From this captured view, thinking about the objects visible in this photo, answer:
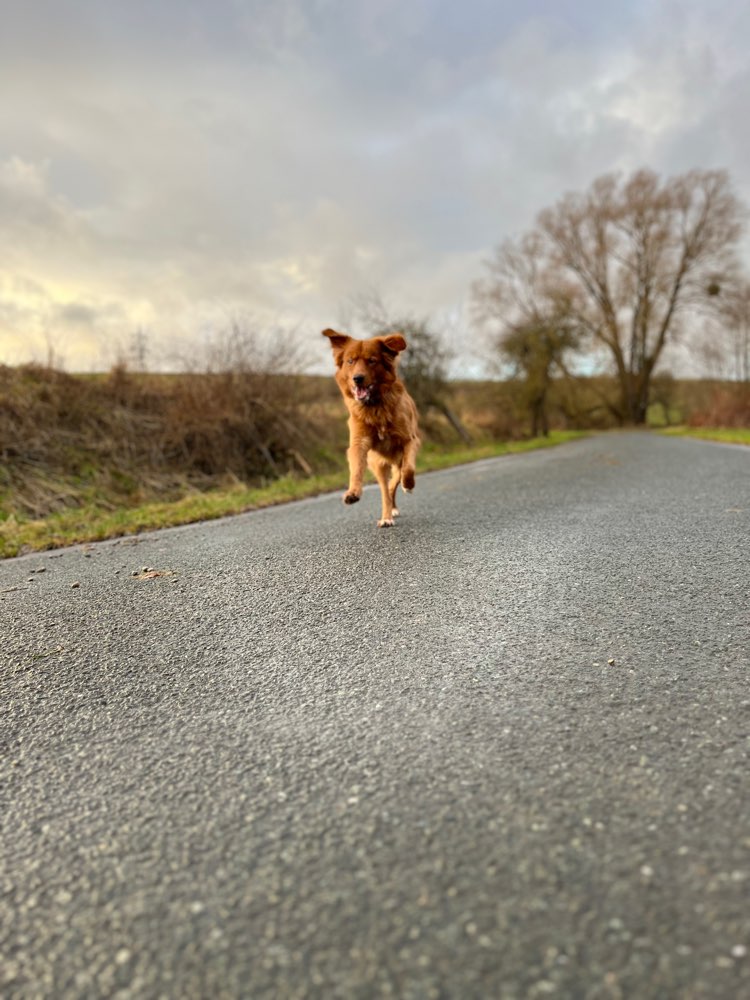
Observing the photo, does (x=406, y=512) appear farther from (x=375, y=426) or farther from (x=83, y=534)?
(x=83, y=534)

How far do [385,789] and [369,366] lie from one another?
13.0ft

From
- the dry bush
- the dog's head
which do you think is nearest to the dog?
the dog's head

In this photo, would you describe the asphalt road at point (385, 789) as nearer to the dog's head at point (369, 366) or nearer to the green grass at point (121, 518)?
the dog's head at point (369, 366)

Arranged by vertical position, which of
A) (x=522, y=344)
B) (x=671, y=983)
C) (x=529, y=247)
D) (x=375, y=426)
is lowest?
(x=671, y=983)

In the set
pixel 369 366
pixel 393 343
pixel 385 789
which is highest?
pixel 393 343

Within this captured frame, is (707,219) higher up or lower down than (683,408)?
higher up

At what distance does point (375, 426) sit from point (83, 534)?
3.09 metres

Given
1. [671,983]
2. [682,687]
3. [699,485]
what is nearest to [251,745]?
[671,983]

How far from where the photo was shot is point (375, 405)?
523 centimetres

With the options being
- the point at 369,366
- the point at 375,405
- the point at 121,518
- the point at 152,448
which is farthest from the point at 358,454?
the point at 152,448

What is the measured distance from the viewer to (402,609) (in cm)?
321

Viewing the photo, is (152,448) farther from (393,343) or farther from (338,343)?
(393,343)

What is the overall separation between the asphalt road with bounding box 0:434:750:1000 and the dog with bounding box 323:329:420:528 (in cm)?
189

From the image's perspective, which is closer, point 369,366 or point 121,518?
point 369,366
